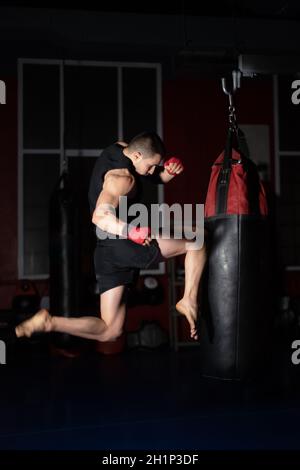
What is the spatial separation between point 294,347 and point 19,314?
2.91m

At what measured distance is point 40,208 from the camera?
19.2ft

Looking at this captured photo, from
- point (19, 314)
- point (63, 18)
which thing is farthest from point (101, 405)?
point (63, 18)

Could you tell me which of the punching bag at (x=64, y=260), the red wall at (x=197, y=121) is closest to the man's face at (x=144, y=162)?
the punching bag at (x=64, y=260)

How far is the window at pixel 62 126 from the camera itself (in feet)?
19.1

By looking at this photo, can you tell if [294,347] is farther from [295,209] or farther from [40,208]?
[40,208]

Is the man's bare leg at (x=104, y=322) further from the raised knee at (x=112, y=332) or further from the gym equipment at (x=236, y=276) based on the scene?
the gym equipment at (x=236, y=276)

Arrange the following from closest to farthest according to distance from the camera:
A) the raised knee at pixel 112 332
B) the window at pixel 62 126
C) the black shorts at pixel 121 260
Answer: the black shorts at pixel 121 260 < the raised knee at pixel 112 332 < the window at pixel 62 126

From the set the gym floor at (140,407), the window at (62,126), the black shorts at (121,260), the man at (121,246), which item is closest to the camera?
the man at (121,246)

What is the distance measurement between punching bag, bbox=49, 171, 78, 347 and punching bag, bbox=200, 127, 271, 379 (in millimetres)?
2481

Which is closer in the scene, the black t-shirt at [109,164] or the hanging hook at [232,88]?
the hanging hook at [232,88]

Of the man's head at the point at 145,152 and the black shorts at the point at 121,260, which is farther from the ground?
the man's head at the point at 145,152

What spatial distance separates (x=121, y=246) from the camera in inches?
105

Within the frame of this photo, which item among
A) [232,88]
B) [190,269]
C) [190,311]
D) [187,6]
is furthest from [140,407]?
[187,6]

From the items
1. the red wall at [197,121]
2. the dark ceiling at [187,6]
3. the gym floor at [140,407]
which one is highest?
the dark ceiling at [187,6]
